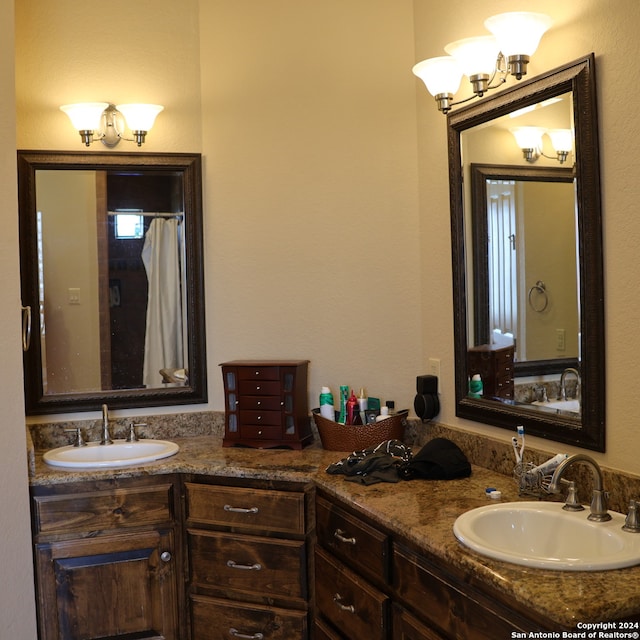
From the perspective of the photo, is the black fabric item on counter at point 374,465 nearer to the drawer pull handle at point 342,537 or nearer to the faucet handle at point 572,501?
the drawer pull handle at point 342,537

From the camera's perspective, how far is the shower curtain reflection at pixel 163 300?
3.05m

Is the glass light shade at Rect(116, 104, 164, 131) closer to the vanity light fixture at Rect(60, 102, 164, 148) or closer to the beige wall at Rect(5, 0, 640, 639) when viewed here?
the vanity light fixture at Rect(60, 102, 164, 148)

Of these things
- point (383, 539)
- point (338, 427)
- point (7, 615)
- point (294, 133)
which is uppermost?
point (294, 133)

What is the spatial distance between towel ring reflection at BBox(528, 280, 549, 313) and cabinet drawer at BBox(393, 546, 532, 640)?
2.63ft

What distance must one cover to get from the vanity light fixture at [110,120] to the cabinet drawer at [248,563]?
148 centimetres

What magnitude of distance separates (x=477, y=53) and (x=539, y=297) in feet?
2.44

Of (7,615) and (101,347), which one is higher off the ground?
(101,347)

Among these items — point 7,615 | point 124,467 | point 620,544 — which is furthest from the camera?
point 124,467

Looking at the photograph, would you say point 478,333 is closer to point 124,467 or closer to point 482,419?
point 482,419

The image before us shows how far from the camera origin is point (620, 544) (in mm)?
1716

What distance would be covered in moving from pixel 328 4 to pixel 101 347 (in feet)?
5.19

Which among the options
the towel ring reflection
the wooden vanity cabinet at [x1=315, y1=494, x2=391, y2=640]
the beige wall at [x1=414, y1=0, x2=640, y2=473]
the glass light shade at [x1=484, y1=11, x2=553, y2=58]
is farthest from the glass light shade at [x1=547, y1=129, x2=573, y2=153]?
the wooden vanity cabinet at [x1=315, y1=494, x2=391, y2=640]

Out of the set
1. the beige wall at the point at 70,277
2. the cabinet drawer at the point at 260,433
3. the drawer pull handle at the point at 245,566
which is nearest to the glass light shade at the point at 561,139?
the cabinet drawer at the point at 260,433

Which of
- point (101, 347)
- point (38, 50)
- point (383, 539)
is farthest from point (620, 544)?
point (38, 50)
